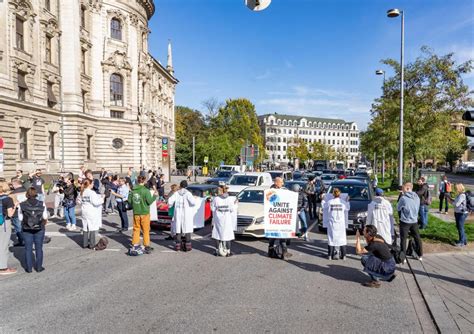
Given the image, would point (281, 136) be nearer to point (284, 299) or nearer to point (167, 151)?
point (167, 151)

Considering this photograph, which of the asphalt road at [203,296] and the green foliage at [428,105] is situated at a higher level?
the green foliage at [428,105]

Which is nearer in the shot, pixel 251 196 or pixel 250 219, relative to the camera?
pixel 250 219

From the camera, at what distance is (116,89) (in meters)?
44.2

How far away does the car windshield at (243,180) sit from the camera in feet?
60.7

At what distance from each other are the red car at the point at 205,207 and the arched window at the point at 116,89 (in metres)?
32.5

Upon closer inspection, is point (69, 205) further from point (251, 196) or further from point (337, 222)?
point (337, 222)

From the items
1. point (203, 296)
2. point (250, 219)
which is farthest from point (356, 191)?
point (203, 296)

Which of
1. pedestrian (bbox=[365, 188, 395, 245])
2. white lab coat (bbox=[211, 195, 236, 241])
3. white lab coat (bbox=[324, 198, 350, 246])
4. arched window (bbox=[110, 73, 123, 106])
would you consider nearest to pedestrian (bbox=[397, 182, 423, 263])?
pedestrian (bbox=[365, 188, 395, 245])

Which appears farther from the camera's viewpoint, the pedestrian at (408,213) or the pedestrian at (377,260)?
the pedestrian at (408,213)

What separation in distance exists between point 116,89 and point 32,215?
38928mm

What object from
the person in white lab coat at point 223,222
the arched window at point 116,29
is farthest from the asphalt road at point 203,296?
the arched window at point 116,29

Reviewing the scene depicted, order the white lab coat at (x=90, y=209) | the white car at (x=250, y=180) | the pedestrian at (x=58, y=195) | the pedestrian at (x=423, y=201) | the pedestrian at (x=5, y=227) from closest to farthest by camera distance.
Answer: the pedestrian at (x=5, y=227), the white lab coat at (x=90, y=209), the pedestrian at (x=423, y=201), the pedestrian at (x=58, y=195), the white car at (x=250, y=180)

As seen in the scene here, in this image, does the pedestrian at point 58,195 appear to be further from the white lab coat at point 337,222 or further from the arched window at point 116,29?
the arched window at point 116,29

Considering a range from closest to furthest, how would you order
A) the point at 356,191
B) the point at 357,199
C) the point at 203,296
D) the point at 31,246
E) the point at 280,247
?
1. the point at 203,296
2. the point at 31,246
3. the point at 280,247
4. the point at 357,199
5. the point at 356,191
